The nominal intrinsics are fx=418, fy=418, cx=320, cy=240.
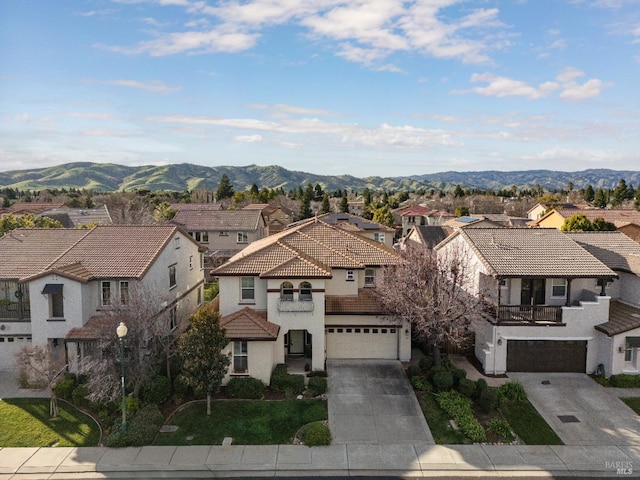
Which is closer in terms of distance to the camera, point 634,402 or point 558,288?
point 634,402

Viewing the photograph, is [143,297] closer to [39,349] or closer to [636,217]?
[39,349]

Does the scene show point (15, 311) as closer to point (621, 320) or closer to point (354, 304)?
point (354, 304)

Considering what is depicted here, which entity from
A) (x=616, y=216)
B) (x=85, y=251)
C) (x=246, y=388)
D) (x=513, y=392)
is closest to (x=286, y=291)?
(x=246, y=388)

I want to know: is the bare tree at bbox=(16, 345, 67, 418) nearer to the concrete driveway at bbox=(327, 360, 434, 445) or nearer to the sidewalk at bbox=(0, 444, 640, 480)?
the sidewalk at bbox=(0, 444, 640, 480)

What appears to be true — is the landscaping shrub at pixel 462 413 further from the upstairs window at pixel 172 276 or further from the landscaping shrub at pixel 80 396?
the upstairs window at pixel 172 276

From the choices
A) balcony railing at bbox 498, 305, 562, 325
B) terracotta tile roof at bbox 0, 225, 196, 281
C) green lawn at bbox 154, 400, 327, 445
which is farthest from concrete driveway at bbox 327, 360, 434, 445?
terracotta tile roof at bbox 0, 225, 196, 281

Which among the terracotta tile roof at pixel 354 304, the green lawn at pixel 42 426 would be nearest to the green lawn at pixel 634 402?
the terracotta tile roof at pixel 354 304

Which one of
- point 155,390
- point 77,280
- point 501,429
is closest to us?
point 501,429
